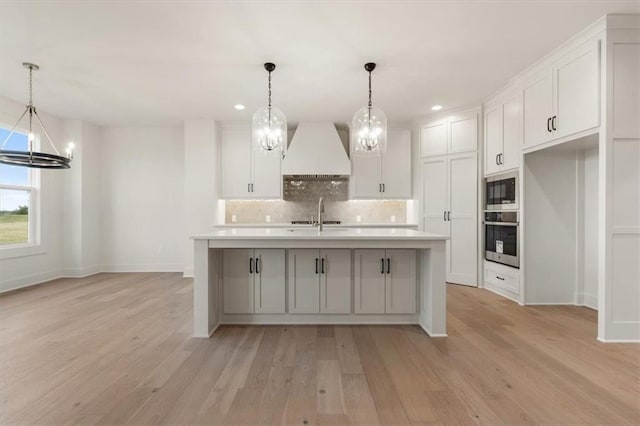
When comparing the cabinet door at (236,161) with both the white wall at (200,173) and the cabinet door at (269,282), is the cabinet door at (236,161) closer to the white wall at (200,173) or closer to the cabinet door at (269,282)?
the white wall at (200,173)

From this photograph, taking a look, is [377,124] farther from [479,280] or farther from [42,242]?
[42,242]

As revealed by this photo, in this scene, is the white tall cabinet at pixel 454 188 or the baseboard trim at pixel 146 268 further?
the baseboard trim at pixel 146 268

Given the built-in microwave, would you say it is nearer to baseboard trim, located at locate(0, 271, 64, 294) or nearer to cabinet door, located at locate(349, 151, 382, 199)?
cabinet door, located at locate(349, 151, 382, 199)

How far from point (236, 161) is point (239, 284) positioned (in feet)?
10.1

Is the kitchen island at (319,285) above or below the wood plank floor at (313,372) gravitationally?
above

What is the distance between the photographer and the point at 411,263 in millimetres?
3047

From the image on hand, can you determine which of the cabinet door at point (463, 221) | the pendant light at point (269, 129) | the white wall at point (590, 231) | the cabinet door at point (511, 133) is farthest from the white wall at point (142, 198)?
the white wall at point (590, 231)

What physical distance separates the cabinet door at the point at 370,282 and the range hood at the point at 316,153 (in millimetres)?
2561

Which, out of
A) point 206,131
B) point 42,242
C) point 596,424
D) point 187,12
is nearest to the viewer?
point 596,424

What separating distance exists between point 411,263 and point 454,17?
7.62ft

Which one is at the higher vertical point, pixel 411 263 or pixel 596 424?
pixel 411 263

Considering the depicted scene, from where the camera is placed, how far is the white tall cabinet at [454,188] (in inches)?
181

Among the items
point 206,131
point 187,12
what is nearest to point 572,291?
point 187,12

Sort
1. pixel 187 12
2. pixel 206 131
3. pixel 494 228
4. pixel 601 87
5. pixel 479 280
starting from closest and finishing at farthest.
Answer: pixel 187 12, pixel 601 87, pixel 494 228, pixel 479 280, pixel 206 131
